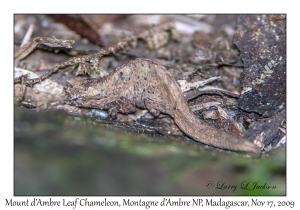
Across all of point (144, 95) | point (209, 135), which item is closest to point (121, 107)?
point (144, 95)

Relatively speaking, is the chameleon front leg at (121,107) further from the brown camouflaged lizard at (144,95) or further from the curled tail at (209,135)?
the curled tail at (209,135)

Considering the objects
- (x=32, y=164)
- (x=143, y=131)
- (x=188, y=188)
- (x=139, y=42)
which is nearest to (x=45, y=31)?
(x=139, y=42)

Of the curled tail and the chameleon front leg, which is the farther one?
the chameleon front leg

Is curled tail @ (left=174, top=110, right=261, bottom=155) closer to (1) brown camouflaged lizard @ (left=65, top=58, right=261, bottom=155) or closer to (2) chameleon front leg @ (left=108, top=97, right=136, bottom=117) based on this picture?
(1) brown camouflaged lizard @ (left=65, top=58, right=261, bottom=155)

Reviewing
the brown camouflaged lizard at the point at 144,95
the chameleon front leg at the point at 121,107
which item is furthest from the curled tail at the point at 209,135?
the chameleon front leg at the point at 121,107

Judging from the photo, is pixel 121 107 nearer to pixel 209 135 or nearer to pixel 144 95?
pixel 144 95

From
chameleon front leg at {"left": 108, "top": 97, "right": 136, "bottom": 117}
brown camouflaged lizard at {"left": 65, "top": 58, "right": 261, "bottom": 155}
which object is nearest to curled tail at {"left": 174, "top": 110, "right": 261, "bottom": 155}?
brown camouflaged lizard at {"left": 65, "top": 58, "right": 261, "bottom": 155}

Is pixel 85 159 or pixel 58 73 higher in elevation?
pixel 58 73

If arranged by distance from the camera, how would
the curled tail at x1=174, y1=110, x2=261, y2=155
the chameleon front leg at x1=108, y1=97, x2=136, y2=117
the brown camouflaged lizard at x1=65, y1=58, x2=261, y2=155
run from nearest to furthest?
the curled tail at x1=174, y1=110, x2=261, y2=155 → the brown camouflaged lizard at x1=65, y1=58, x2=261, y2=155 → the chameleon front leg at x1=108, y1=97, x2=136, y2=117

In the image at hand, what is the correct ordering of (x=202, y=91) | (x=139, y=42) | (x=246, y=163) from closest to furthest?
(x=246, y=163) < (x=202, y=91) < (x=139, y=42)

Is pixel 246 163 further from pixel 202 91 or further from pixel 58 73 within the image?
pixel 58 73
